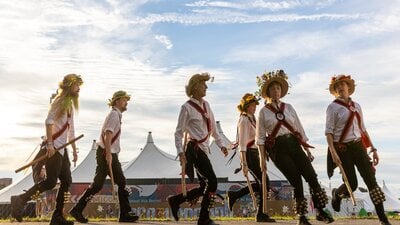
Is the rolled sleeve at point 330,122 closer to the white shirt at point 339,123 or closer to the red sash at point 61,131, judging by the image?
the white shirt at point 339,123

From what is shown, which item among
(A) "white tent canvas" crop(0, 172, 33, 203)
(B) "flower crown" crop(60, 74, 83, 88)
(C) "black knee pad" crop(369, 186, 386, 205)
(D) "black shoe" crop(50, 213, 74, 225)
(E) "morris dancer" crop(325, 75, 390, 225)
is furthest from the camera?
(A) "white tent canvas" crop(0, 172, 33, 203)

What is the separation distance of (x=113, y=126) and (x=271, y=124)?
10.2 ft

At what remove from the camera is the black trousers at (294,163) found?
6.73 metres

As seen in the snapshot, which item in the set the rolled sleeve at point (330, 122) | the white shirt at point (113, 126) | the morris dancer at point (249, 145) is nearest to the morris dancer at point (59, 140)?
the white shirt at point (113, 126)

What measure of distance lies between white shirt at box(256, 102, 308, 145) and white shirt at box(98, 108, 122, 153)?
2.92 m

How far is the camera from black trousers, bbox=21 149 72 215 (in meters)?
7.36

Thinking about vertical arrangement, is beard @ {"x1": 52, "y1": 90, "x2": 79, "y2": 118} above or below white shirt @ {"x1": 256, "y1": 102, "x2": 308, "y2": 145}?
above

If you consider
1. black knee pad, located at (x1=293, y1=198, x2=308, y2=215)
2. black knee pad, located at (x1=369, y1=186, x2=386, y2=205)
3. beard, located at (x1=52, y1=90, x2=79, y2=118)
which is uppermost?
beard, located at (x1=52, y1=90, x2=79, y2=118)

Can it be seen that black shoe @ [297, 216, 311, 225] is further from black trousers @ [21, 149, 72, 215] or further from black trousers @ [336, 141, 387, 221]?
black trousers @ [21, 149, 72, 215]

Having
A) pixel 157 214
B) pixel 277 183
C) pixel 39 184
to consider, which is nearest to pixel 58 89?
pixel 39 184

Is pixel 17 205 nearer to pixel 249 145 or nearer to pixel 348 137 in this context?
pixel 249 145

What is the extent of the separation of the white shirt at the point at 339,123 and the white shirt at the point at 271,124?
36cm

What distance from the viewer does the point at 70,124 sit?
7.73 m

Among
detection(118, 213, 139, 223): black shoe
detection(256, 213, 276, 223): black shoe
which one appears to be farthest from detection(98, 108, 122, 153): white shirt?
detection(256, 213, 276, 223): black shoe
